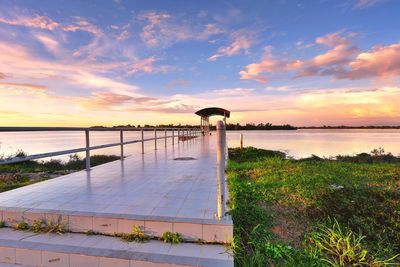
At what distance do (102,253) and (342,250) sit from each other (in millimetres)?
2258

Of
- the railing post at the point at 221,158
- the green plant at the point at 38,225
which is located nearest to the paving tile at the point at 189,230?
the railing post at the point at 221,158

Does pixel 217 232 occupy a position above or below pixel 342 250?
above

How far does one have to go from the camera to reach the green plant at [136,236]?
2336 mm

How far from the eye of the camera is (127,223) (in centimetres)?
243

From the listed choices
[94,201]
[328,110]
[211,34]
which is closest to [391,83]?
[328,110]

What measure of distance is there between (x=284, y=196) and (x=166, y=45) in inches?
345

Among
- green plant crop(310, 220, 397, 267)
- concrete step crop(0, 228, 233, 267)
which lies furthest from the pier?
green plant crop(310, 220, 397, 267)

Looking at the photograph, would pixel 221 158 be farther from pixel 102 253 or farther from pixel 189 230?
pixel 102 253

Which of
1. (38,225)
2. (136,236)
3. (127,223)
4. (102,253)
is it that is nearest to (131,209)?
(127,223)

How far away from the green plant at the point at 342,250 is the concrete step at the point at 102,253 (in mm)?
1060

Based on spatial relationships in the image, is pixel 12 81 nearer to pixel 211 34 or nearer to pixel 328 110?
pixel 211 34

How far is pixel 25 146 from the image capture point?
47.6 feet

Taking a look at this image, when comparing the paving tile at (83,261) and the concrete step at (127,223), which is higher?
the concrete step at (127,223)

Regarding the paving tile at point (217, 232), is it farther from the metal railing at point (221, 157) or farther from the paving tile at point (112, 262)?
the paving tile at point (112, 262)
